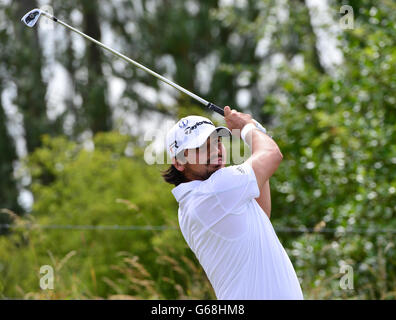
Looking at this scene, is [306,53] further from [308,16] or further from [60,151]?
[60,151]

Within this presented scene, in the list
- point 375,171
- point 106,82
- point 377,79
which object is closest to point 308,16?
point 377,79

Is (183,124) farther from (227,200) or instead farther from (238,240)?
(238,240)

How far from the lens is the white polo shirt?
2.33m

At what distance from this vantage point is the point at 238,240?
2348 mm

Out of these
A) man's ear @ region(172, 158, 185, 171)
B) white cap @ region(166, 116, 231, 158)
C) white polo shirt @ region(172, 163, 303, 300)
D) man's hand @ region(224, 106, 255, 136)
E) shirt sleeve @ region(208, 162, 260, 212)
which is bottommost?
white polo shirt @ region(172, 163, 303, 300)

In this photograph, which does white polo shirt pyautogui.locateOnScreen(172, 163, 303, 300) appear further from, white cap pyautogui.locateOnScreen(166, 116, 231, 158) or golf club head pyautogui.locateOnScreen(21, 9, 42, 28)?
golf club head pyautogui.locateOnScreen(21, 9, 42, 28)

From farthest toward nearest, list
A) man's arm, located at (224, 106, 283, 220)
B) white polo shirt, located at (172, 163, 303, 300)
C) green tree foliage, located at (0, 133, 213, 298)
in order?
green tree foliage, located at (0, 133, 213, 298)
man's arm, located at (224, 106, 283, 220)
white polo shirt, located at (172, 163, 303, 300)

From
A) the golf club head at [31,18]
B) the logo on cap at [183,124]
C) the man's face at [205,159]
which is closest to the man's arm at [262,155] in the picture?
the man's face at [205,159]

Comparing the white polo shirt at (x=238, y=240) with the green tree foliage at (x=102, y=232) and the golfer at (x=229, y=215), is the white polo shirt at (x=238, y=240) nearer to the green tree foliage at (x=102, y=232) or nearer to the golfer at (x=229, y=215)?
the golfer at (x=229, y=215)

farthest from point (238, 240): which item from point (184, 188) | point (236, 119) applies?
point (236, 119)

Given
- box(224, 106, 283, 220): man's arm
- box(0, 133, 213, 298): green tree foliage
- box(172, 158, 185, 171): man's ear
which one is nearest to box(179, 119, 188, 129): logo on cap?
box(172, 158, 185, 171): man's ear

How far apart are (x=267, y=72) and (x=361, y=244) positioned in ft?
12.8

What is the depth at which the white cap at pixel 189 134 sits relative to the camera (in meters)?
2.47

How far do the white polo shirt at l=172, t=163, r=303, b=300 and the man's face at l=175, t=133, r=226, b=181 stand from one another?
7 cm
